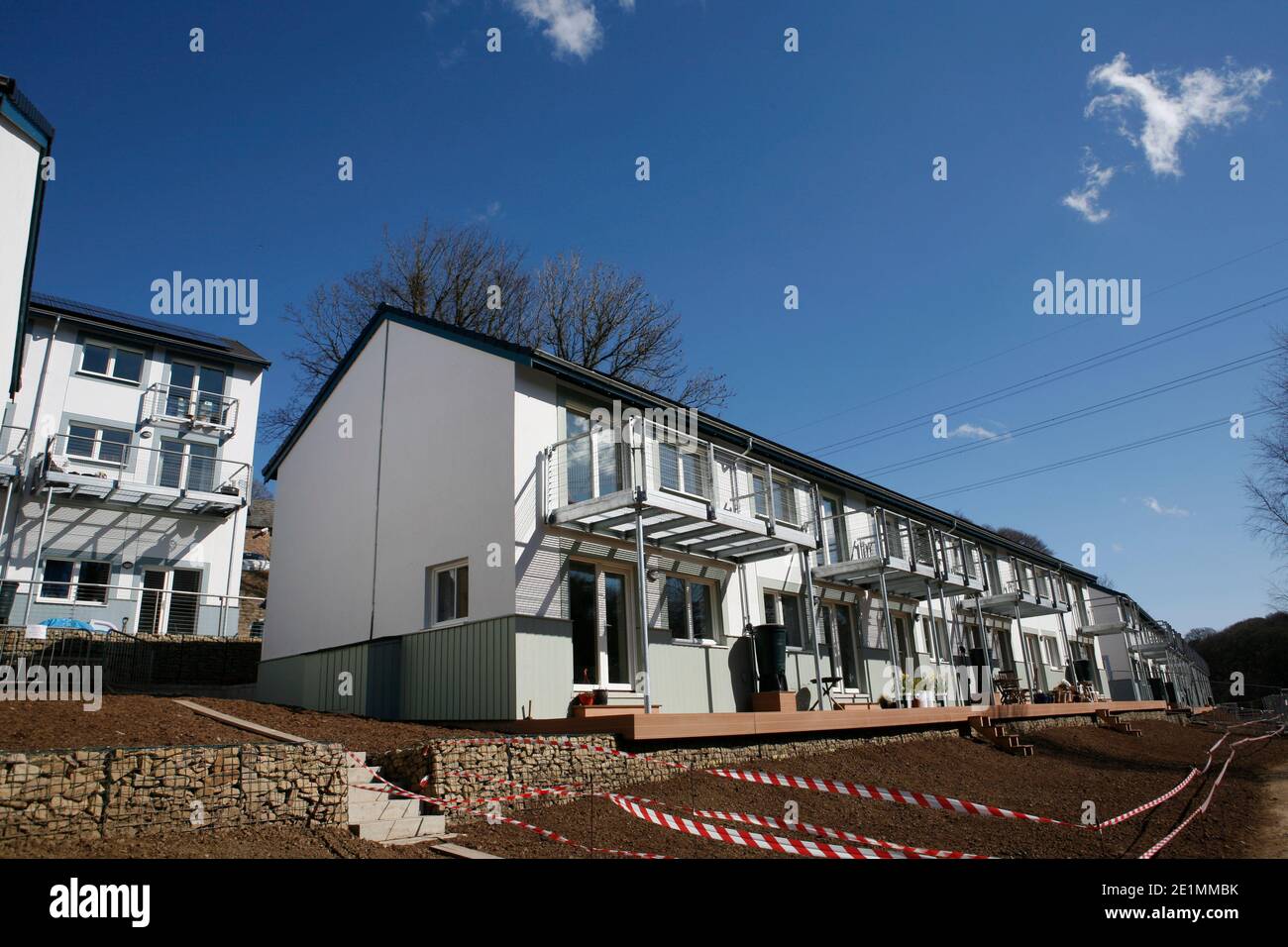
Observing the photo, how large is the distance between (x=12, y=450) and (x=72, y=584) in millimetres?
4641

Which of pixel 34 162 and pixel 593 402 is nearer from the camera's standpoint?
pixel 34 162

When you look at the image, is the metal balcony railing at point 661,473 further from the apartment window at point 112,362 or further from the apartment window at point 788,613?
the apartment window at point 112,362

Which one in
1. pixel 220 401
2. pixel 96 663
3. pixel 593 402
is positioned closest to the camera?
pixel 593 402

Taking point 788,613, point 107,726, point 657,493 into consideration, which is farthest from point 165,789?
point 788,613

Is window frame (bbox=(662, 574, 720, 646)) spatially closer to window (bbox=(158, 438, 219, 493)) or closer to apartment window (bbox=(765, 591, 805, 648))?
apartment window (bbox=(765, 591, 805, 648))

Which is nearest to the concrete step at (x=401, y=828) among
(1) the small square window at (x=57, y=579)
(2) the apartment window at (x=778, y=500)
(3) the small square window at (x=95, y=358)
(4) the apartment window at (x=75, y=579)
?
(2) the apartment window at (x=778, y=500)

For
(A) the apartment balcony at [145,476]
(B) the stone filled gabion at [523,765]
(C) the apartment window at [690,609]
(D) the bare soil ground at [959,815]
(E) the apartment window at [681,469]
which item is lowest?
(D) the bare soil ground at [959,815]

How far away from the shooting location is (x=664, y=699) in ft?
43.5

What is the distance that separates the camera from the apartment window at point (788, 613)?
1702 centimetres

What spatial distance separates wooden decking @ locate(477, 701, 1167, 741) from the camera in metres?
9.92

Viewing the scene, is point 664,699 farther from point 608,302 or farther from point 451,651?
point 608,302

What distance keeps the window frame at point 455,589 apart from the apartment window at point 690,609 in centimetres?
351

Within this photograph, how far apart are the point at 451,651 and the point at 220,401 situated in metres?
19.4
